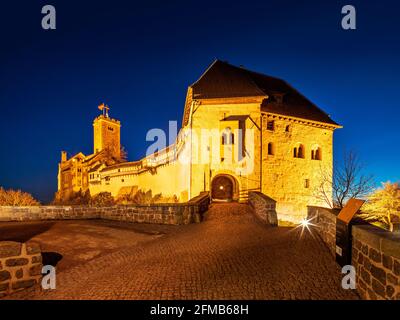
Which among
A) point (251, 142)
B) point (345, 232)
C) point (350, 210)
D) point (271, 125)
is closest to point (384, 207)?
point (271, 125)

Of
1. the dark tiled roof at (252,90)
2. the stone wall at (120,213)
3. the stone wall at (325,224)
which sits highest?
the dark tiled roof at (252,90)

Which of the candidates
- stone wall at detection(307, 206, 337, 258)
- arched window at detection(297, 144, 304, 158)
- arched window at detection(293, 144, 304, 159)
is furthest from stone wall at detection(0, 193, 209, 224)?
arched window at detection(297, 144, 304, 158)

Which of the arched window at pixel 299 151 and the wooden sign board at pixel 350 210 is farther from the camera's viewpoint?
the arched window at pixel 299 151

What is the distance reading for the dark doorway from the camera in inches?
638

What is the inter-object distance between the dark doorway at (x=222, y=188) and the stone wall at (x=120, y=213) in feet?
20.3

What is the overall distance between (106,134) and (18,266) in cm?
6121

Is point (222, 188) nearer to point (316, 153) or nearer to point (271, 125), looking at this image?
point (271, 125)

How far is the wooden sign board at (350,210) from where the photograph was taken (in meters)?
4.27

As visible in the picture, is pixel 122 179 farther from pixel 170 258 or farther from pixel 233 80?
pixel 170 258

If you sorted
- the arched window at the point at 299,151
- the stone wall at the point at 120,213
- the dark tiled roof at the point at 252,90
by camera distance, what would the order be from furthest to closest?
the arched window at the point at 299,151
the dark tiled roof at the point at 252,90
the stone wall at the point at 120,213

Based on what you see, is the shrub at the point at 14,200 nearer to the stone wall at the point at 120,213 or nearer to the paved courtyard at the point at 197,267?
the stone wall at the point at 120,213

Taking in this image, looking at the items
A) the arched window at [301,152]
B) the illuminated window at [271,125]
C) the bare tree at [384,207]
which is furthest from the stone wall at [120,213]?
the bare tree at [384,207]

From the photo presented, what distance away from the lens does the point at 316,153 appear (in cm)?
2022

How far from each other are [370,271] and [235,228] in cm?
521
